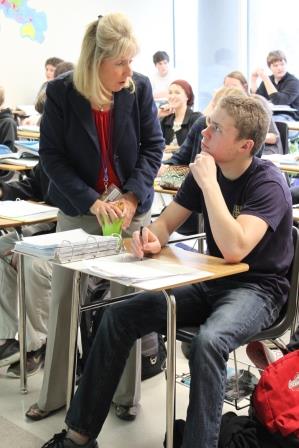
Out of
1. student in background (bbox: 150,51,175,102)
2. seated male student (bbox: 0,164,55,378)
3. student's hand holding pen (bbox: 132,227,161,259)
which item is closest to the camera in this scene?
student's hand holding pen (bbox: 132,227,161,259)

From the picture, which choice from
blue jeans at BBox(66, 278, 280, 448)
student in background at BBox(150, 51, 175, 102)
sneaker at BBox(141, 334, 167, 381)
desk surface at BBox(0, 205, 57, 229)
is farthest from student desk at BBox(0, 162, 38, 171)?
student in background at BBox(150, 51, 175, 102)

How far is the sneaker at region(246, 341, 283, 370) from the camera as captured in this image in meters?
2.34

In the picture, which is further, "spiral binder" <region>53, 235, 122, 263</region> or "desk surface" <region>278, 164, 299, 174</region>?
"desk surface" <region>278, 164, 299, 174</region>

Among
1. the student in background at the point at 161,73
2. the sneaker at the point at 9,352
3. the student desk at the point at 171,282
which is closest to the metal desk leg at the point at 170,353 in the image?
the student desk at the point at 171,282

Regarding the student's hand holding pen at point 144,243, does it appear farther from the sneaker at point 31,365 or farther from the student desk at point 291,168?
the student desk at point 291,168

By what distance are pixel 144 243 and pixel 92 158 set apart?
48 centimetres

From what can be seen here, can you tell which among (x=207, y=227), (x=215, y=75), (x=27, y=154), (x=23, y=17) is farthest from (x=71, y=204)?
(x=215, y=75)

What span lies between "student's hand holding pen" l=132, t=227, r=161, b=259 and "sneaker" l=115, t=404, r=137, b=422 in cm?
67

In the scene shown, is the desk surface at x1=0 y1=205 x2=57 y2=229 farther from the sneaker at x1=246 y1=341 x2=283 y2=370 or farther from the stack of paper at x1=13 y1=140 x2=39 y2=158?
the stack of paper at x1=13 y1=140 x2=39 y2=158

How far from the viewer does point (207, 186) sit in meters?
2.07

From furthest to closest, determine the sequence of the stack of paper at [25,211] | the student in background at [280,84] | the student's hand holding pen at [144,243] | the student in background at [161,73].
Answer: the student in background at [161,73] → the student in background at [280,84] → the stack of paper at [25,211] → the student's hand holding pen at [144,243]

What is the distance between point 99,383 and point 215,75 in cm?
791

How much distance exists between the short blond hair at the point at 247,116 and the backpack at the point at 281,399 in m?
0.69

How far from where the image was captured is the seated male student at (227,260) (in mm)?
2008
